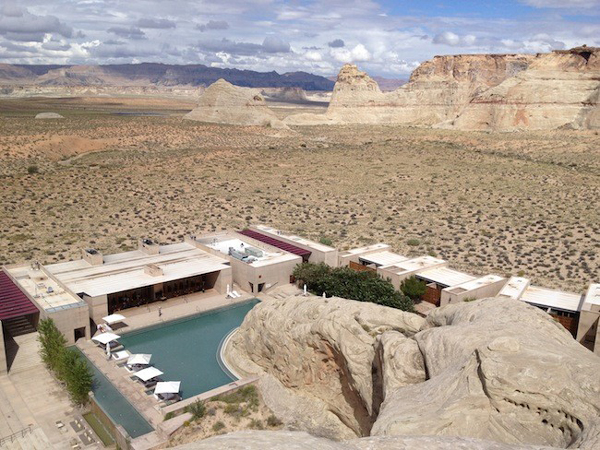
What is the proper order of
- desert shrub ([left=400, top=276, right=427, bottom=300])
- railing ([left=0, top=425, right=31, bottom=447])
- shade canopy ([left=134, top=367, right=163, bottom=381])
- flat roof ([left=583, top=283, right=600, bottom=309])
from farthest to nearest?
desert shrub ([left=400, top=276, right=427, bottom=300]) → flat roof ([left=583, top=283, right=600, bottom=309]) → shade canopy ([left=134, top=367, right=163, bottom=381]) → railing ([left=0, top=425, right=31, bottom=447])

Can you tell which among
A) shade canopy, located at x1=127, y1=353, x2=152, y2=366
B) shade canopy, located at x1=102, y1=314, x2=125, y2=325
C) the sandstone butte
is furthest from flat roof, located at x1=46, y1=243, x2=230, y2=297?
the sandstone butte

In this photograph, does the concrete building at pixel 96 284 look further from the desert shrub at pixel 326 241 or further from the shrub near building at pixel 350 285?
the desert shrub at pixel 326 241

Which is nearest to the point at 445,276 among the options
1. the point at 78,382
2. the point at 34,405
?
the point at 78,382

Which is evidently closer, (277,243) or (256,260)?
(256,260)

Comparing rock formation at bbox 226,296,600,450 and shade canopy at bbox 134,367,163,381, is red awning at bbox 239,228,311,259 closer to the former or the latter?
rock formation at bbox 226,296,600,450

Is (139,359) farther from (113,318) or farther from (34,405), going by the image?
(113,318)

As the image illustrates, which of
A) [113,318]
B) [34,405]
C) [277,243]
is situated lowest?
[34,405]
